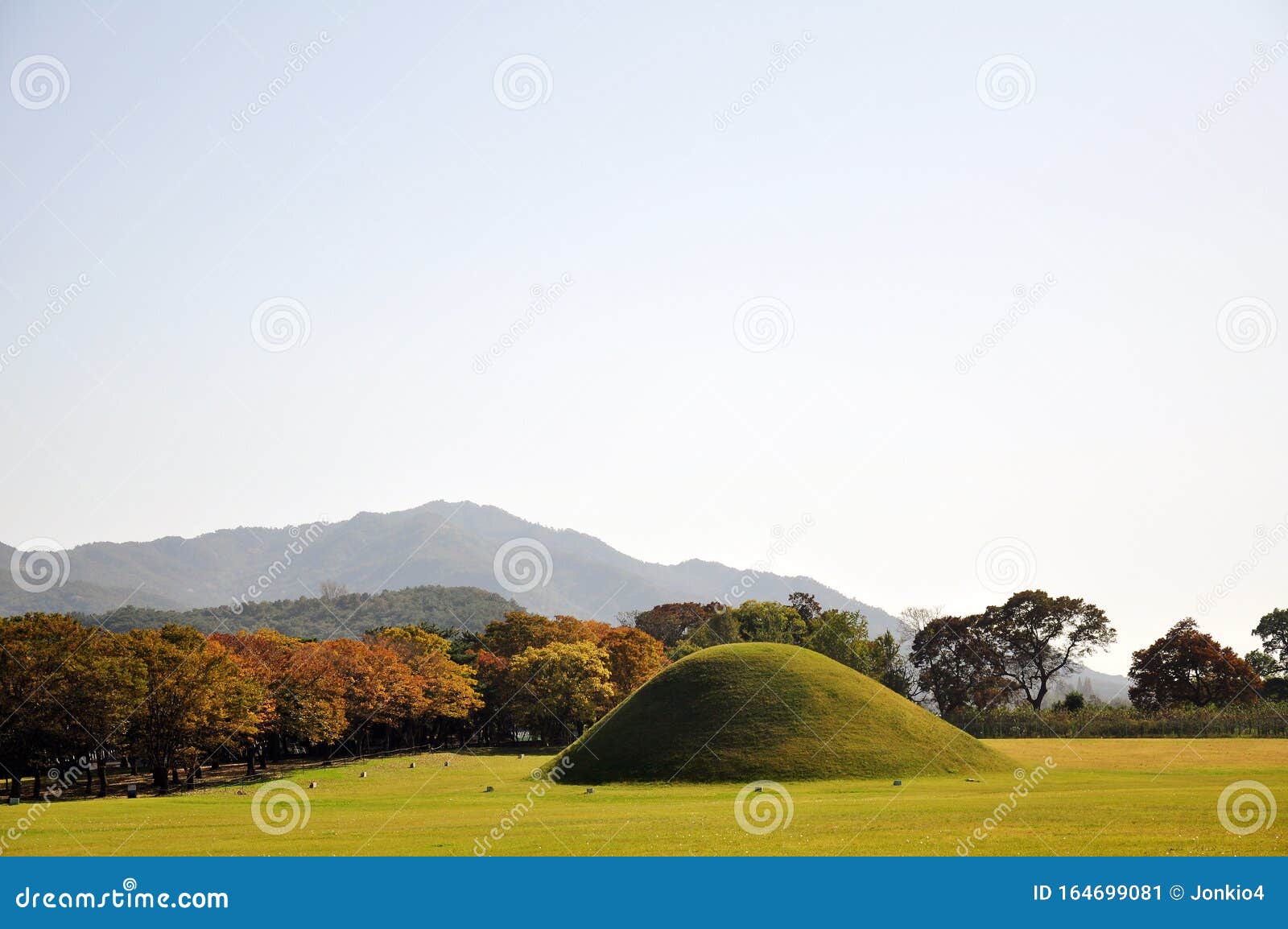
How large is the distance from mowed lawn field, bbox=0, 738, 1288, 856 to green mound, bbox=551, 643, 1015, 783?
2372 millimetres

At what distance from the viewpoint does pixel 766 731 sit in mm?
59094

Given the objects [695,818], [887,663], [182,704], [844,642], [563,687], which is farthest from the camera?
[887,663]

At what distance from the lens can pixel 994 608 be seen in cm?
12288

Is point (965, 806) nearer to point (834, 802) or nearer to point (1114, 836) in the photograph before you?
point (834, 802)

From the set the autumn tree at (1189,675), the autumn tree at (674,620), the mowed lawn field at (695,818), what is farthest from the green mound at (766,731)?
the autumn tree at (674,620)

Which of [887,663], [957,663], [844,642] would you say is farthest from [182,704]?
[957,663]

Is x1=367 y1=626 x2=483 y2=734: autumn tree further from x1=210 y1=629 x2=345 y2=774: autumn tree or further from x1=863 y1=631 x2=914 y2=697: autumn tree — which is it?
x1=863 y1=631 x2=914 y2=697: autumn tree

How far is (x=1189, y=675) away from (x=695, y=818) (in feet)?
294

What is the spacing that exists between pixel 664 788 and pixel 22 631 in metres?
45.2

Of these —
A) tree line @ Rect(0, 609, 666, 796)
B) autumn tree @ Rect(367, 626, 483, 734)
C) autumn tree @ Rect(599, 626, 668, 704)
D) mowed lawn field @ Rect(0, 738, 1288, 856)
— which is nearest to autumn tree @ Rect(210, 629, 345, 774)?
tree line @ Rect(0, 609, 666, 796)

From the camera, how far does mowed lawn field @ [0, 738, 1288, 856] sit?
88.5 feet

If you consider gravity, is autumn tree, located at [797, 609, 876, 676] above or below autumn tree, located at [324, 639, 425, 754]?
above

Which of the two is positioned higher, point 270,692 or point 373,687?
point 270,692

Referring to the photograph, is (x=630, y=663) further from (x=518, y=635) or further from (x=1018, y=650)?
(x=1018, y=650)
